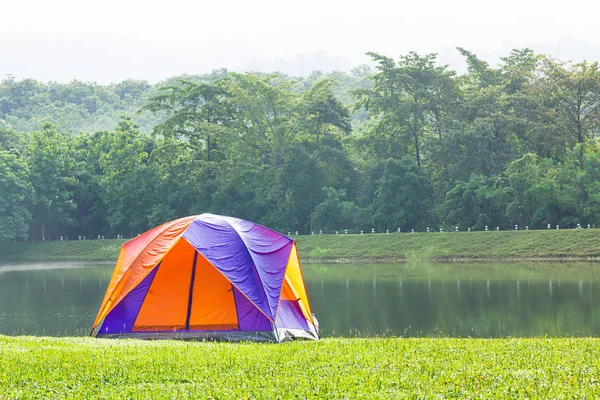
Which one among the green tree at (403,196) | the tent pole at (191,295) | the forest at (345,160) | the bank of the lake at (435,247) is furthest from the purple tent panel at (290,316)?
the green tree at (403,196)

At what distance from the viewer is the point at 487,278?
1185 inches

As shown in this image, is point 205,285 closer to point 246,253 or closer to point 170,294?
point 170,294

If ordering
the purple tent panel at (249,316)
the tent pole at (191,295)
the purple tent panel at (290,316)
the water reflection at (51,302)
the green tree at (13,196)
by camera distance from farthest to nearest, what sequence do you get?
the green tree at (13,196), the water reflection at (51,302), the tent pole at (191,295), the purple tent panel at (290,316), the purple tent panel at (249,316)

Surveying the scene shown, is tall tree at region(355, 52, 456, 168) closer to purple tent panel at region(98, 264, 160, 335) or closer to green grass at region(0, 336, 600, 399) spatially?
purple tent panel at region(98, 264, 160, 335)

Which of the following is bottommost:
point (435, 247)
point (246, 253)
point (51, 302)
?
point (435, 247)

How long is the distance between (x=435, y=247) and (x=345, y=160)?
13.7 m

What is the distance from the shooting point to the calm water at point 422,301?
17.7 m

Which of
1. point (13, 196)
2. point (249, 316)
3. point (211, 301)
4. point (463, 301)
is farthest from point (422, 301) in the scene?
point (13, 196)

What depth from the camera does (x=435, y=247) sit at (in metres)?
44.7

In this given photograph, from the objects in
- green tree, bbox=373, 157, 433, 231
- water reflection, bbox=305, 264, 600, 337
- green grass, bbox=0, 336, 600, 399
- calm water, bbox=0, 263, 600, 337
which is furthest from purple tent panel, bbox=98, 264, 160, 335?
green tree, bbox=373, 157, 433, 231

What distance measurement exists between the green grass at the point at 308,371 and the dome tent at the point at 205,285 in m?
3.30

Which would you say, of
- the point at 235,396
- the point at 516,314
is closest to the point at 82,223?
the point at 516,314

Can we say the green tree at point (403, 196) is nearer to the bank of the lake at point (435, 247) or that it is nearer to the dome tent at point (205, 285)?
the bank of the lake at point (435, 247)

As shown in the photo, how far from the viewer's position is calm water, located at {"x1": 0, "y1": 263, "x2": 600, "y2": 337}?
17.7m
